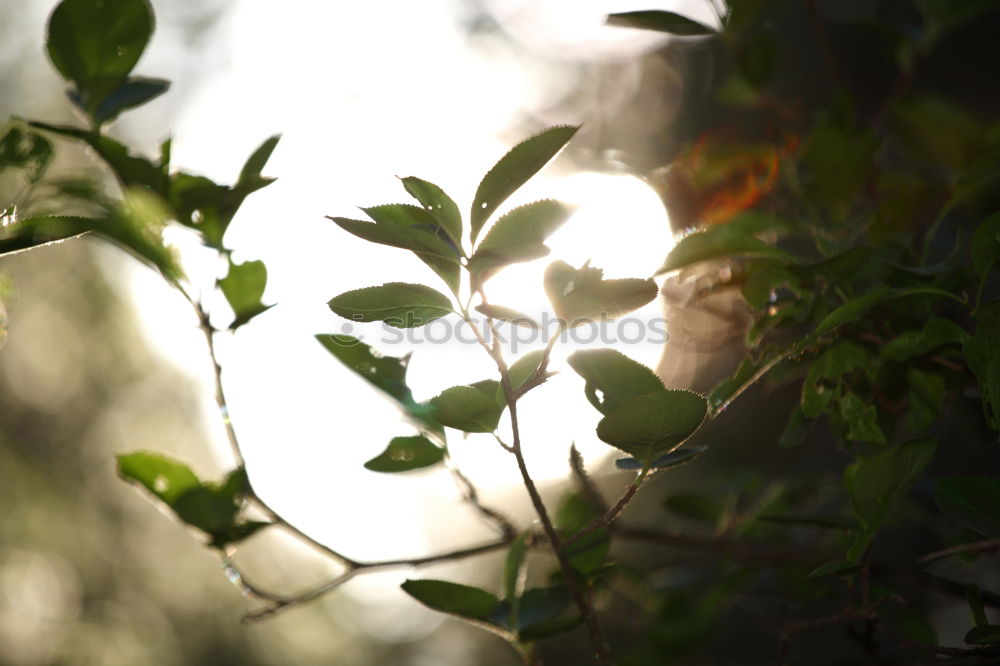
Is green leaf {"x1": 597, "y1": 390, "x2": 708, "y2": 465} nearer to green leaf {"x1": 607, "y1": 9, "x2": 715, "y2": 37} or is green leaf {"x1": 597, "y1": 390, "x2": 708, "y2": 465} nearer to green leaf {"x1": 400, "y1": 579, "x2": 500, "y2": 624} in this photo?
green leaf {"x1": 400, "y1": 579, "x2": 500, "y2": 624}

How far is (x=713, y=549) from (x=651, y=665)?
0.65 ft

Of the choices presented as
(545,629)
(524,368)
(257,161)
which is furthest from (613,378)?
(257,161)

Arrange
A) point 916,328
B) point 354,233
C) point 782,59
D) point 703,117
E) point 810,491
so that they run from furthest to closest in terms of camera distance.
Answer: point 703,117 → point 782,59 → point 810,491 → point 916,328 → point 354,233

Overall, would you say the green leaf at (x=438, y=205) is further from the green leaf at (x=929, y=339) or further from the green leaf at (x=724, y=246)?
the green leaf at (x=929, y=339)

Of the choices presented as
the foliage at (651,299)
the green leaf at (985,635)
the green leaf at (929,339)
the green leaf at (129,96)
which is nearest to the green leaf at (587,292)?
the foliage at (651,299)

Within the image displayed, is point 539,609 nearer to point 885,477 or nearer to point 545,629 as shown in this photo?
point 545,629

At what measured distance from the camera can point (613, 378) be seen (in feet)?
1.84

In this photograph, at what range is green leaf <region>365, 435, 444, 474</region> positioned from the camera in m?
0.71

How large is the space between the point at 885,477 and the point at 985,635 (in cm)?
13

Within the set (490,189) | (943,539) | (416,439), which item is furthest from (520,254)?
(943,539)

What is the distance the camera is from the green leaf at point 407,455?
2.31 feet

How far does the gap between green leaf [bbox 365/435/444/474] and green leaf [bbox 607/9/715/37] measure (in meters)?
0.48

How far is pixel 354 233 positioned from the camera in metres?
0.48

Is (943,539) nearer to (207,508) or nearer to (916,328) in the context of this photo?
(916,328)
